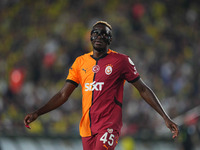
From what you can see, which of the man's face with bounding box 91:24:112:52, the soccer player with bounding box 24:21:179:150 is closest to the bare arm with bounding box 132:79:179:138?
the soccer player with bounding box 24:21:179:150

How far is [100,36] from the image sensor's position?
4203 millimetres

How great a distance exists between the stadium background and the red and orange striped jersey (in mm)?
4628

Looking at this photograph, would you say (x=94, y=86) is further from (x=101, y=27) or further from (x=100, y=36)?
(x=101, y=27)

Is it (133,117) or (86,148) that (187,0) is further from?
(86,148)

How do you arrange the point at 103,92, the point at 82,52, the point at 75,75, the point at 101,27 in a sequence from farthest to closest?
the point at 82,52, the point at 75,75, the point at 101,27, the point at 103,92

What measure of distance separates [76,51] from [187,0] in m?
3.94

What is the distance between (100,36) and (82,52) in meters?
8.30

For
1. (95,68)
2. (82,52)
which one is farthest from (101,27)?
(82,52)

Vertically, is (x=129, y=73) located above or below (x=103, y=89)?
above

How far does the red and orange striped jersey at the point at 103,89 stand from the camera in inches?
160

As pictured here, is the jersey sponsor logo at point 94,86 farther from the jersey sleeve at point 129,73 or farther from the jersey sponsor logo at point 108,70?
the jersey sleeve at point 129,73

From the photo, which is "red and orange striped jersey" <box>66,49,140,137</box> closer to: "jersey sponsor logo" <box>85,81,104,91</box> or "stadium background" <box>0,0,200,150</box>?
"jersey sponsor logo" <box>85,81,104,91</box>

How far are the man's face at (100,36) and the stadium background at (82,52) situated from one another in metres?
4.76

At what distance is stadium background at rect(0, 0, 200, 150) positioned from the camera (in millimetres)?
9383
